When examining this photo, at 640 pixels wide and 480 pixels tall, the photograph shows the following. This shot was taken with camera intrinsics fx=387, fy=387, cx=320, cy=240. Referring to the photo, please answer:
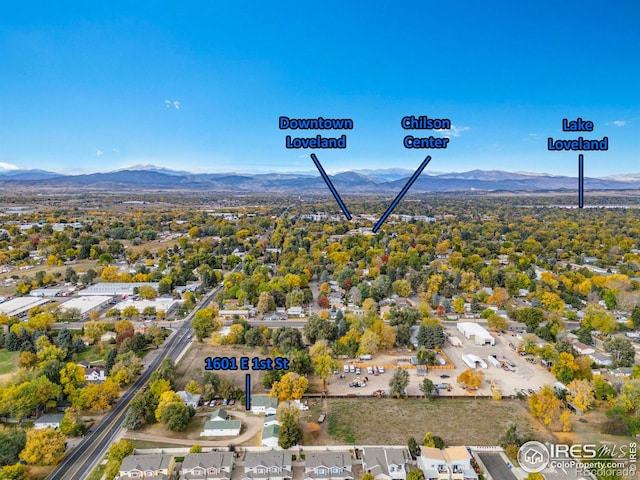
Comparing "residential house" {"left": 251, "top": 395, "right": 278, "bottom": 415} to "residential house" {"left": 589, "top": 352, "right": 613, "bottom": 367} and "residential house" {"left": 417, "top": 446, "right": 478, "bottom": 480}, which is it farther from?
"residential house" {"left": 589, "top": 352, "right": 613, "bottom": 367}

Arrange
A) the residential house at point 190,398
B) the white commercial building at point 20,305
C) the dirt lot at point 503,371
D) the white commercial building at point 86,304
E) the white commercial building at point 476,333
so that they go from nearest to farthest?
1. the residential house at point 190,398
2. the dirt lot at point 503,371
3. the white commercial building at point 476,333
4. the white commercial building at point 20,305
5. the white commercial building at point 86,304

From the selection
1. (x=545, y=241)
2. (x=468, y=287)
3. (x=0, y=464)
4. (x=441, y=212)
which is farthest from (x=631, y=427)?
(x=441, y=212)

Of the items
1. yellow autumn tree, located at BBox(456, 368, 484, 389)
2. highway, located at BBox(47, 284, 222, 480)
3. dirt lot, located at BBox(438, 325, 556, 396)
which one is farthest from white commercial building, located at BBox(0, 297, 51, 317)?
yellow autumn tree, located at BBox(456, 368, 484, 389)

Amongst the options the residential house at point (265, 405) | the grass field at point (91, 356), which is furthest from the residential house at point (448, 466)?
the grass field at point (91, 356)

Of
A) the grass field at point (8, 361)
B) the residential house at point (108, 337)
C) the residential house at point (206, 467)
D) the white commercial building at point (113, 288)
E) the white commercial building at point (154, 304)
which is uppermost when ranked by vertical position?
the white commercial building at point (113, 288)

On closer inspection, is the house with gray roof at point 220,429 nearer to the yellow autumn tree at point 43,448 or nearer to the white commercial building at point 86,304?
the yellow autumn tree at point 43,448

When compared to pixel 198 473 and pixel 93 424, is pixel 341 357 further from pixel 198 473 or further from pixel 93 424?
pixel 93 424
